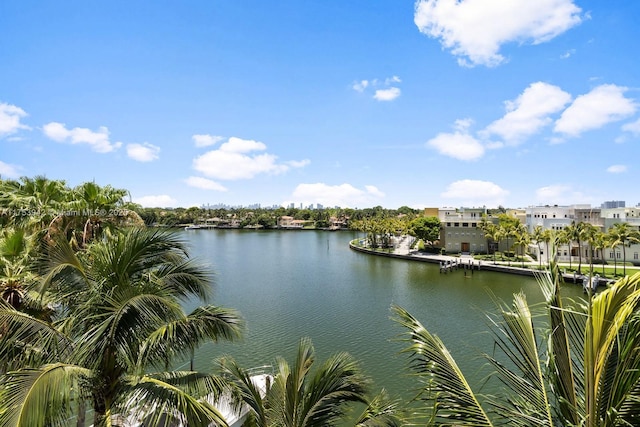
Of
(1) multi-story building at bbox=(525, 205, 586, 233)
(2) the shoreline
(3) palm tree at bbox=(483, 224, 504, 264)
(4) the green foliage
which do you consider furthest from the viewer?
(4) the green foliage

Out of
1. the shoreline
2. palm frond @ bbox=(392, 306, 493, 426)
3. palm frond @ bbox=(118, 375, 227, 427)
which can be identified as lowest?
the shoreline

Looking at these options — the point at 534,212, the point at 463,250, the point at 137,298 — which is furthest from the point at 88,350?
the point at 534,212

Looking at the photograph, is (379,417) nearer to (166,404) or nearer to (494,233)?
(166,404)

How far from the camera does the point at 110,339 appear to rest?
3430 mm

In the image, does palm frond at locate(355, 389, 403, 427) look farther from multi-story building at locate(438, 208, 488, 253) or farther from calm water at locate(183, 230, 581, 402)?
multi-story building at locate(438, 208, 488, 253)

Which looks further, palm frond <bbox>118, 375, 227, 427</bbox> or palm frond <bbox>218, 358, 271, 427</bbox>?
palm frond <bbox>218, 358, 271, 427</bbox>

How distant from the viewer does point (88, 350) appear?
3299 millimetres

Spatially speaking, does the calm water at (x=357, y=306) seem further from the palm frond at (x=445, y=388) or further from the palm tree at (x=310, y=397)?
the palm frond at (x=445, y=388)

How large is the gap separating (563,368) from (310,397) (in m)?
3.12

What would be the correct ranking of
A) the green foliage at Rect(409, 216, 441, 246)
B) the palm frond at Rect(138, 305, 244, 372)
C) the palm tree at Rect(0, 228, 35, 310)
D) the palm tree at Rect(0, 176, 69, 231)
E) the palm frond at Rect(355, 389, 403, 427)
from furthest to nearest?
the green foliage at Rect(409, 216, 441, 246) → the palm tree at Rect(0, 176, 69, 231) → the palm tree at Rect(0, 228, 35, 310) → the palm frond at Rect(355, 389, 403, 427) → the palm frond at Rect(138, 305, 244, 372)

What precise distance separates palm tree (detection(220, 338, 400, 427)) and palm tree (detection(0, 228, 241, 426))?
0.61 m

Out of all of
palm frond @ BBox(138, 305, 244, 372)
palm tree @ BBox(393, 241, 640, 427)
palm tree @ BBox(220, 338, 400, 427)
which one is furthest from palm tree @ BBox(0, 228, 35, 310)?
palm tree @ BBox(393, 241, 640, 427)

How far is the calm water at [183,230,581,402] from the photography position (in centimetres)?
1410

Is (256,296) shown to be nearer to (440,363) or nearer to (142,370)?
(142,370)
